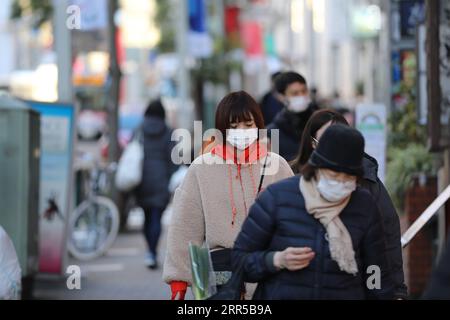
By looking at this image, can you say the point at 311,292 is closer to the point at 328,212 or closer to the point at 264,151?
the point at 328,212

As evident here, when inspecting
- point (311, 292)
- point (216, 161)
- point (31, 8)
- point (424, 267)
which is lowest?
point (424, 267)

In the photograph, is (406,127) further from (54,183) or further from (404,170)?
(54,183)

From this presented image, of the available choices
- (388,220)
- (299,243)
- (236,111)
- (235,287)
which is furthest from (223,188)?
(299,243)

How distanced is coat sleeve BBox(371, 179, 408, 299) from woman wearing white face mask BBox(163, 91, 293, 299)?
53cm

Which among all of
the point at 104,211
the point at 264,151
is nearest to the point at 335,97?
the point at 104,211

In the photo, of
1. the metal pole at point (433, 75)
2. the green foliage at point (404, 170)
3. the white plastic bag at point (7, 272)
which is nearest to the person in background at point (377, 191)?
the white plastic bag at point (7, 272)

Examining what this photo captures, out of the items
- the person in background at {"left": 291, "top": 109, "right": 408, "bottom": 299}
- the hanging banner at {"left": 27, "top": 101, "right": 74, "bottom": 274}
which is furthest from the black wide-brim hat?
the hanging banner at {"left": 27, "top": 101, "right": 74, "bottom": 274}

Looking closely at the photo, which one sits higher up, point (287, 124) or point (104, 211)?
point (287, 124)

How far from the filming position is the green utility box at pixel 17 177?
1191 centimetres

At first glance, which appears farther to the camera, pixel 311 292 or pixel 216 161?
pixel 216 161

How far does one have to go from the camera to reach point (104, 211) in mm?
17250

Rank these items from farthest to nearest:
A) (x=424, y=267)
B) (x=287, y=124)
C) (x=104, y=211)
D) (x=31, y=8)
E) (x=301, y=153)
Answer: (x=31, y=8) < (x=104, y=211) < (x=424, y=267) < (x=287, y=124) < (x=301, y=153)

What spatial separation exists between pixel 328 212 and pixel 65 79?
1004cm

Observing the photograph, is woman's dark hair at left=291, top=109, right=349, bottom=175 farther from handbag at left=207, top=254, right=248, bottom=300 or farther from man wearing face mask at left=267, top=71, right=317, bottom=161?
man wearing face mask at left=267, top=71, right=317, bottom=161
